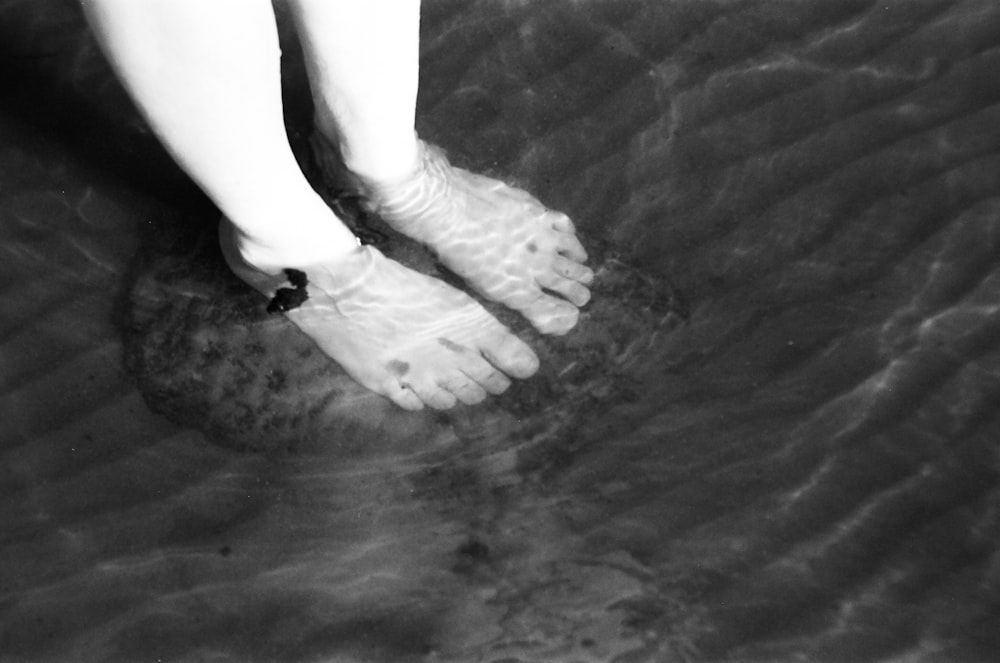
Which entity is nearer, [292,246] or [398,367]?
[292,246]

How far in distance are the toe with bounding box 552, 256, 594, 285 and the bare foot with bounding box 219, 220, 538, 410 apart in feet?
0.88

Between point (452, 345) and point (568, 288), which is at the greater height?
point (568, 288)

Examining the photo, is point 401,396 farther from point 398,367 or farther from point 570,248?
point 570,248

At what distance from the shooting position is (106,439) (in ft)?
8.11

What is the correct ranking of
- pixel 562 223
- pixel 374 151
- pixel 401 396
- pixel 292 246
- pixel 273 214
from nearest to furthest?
pixel 273 214 → pixel 292 246 → pixel 374 151 → pixel 401 396 → pixel 562 223

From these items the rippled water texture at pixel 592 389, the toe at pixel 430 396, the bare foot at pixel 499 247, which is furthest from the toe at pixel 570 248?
the toe at pixel 430 396

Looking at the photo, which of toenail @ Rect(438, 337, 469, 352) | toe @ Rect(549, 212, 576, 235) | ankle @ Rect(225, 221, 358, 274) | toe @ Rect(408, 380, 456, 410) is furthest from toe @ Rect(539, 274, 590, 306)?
ankle @ Rect(225, 221, 358, 274)

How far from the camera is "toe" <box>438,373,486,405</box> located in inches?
99.9

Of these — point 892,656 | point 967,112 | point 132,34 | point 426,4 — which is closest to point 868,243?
point 967,112

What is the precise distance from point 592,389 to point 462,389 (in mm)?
397

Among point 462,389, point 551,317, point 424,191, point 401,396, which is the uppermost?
point 424,191

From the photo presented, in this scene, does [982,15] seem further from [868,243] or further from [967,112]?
[868,243]

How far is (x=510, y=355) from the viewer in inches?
101

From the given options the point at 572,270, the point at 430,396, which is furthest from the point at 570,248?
the point at 430,396
